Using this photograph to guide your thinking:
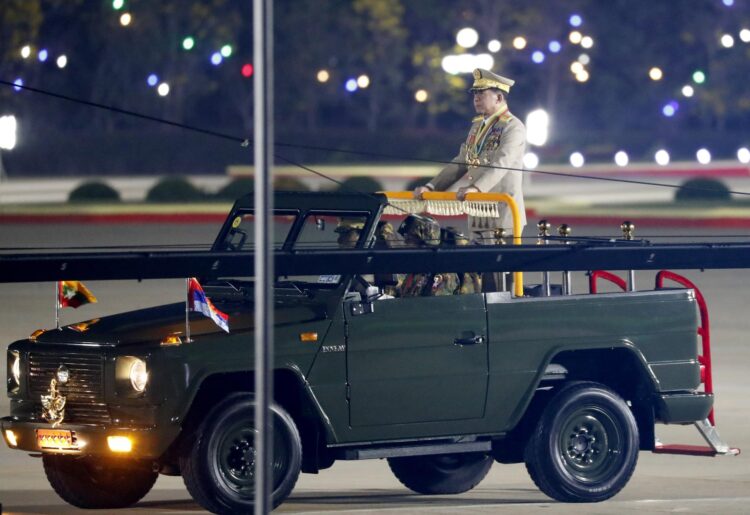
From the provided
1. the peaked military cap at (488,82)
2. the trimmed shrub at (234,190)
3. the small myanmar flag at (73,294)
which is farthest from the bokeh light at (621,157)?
the trimmed shrub at (234,190)

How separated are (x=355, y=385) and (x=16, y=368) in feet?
6.27

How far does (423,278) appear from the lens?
10.3 metres

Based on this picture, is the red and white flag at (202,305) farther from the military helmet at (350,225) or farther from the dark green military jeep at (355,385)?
the military helmet at (350,225)

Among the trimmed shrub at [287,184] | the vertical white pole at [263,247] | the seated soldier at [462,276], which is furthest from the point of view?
the trimmed shrub at [287,184]

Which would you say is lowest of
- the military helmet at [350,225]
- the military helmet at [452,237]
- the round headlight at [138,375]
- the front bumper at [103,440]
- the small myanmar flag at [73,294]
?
the front bumper at [103,440]

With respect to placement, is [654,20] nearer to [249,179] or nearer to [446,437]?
[249,179]

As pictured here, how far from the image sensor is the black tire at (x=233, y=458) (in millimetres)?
9234

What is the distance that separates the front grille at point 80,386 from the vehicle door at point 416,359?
138 centimetres

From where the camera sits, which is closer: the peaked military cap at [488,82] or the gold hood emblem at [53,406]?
the gold hood emblem at [53,406]

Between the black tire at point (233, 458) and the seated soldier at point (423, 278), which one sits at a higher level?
the seated soldier at point (423, 278)

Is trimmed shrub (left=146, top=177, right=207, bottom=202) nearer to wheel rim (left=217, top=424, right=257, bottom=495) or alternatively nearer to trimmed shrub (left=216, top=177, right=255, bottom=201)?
trimmed shrub (left=216, top=177, right=255, bottom=201)

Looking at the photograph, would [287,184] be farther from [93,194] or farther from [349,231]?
[349,231]

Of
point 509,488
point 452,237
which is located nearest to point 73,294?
point 452,237

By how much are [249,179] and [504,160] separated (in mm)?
42284
